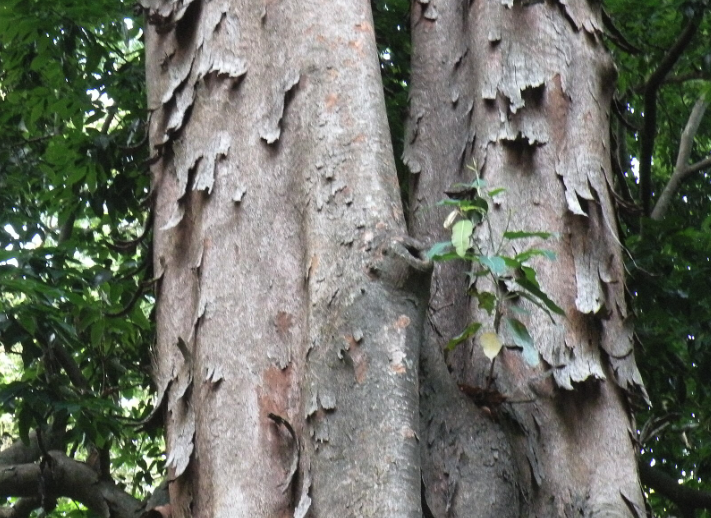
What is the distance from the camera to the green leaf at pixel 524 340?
1.85m

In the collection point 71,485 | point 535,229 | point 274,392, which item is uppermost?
point 535,229

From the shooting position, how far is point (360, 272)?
6.06 feet

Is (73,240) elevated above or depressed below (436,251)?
above

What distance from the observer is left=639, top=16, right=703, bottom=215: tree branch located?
4.64 metres

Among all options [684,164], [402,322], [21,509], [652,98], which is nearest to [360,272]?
[402,322]

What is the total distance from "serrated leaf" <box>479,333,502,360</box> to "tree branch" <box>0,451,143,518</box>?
2473mm

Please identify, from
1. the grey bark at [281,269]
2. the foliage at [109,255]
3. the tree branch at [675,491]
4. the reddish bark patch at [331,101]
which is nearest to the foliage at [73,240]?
the foliage at [109,255]

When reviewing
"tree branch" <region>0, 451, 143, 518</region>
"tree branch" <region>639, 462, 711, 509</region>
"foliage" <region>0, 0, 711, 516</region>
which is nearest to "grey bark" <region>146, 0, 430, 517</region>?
"foliage" <region>0, 0, 711, 516</region>

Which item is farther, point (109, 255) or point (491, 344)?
point (109, 255)

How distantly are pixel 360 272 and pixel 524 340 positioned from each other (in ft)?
1.17

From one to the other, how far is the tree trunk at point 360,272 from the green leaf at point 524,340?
127 millimetres

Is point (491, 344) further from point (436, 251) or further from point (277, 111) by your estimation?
point (277, 111)

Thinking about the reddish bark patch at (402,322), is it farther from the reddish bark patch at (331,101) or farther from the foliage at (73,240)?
the foliage at (73,240)

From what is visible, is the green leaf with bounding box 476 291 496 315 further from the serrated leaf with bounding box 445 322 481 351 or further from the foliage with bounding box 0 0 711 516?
the foliage with bounding box 0 0 711 516
